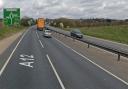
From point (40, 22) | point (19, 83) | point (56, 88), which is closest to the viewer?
point (56, 88)

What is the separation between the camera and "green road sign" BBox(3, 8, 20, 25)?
68.6 m

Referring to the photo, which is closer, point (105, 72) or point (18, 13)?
point (105, 72)

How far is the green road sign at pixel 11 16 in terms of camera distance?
225 ft

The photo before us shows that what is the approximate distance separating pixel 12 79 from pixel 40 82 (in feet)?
4.94

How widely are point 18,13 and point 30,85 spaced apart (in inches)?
2291

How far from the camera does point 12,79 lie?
14852mm

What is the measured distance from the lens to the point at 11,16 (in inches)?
2749

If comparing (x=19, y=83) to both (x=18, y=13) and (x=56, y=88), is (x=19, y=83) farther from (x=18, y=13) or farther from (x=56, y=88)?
(x=18, y=13)

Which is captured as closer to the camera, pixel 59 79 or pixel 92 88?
pixel 92 88

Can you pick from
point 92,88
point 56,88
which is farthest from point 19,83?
point 92,88

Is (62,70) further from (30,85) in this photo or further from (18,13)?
(18,13)

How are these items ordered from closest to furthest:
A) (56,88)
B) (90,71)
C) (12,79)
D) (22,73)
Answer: (56,88) < (12,79) < (22,73) < (90,71)

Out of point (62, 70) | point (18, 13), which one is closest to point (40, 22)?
point (18, 13)

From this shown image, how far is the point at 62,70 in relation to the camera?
716 inches
